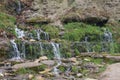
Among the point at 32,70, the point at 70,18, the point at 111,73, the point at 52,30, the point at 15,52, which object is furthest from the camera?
the point at 70,18

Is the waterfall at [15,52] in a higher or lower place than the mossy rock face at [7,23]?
lower

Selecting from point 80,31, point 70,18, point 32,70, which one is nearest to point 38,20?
point 70,18

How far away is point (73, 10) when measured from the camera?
583 inches

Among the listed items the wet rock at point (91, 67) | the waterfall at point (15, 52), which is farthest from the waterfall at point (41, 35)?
the wet rock at point (91, 67)

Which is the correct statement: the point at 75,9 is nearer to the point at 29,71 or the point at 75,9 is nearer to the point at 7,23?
the point at 7,23

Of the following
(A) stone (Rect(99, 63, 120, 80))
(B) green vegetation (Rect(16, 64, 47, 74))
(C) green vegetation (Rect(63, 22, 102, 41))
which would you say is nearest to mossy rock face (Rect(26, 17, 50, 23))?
(C) green vegetation (Rect(63, 22, 102, 41))

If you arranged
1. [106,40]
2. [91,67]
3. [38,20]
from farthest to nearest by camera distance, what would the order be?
1. [38,20]
2. [106,40]
3. [91,67]

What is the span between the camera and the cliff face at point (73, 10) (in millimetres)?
14461

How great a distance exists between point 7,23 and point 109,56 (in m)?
4.48

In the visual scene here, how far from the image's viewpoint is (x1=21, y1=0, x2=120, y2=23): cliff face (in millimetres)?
14461

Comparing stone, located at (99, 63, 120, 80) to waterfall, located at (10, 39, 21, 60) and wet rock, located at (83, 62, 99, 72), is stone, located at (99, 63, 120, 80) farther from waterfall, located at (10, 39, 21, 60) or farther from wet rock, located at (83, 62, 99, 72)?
waterfall, located at (10, 39, 21, 60)

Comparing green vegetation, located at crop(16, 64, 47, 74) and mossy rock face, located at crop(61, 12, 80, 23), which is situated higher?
mossy rock face, located at crop(61, 12, 80, 23)

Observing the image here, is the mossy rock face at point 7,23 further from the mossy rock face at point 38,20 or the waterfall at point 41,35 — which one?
the waterfall at point 41,35

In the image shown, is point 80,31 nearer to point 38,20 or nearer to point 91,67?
point 38,20
